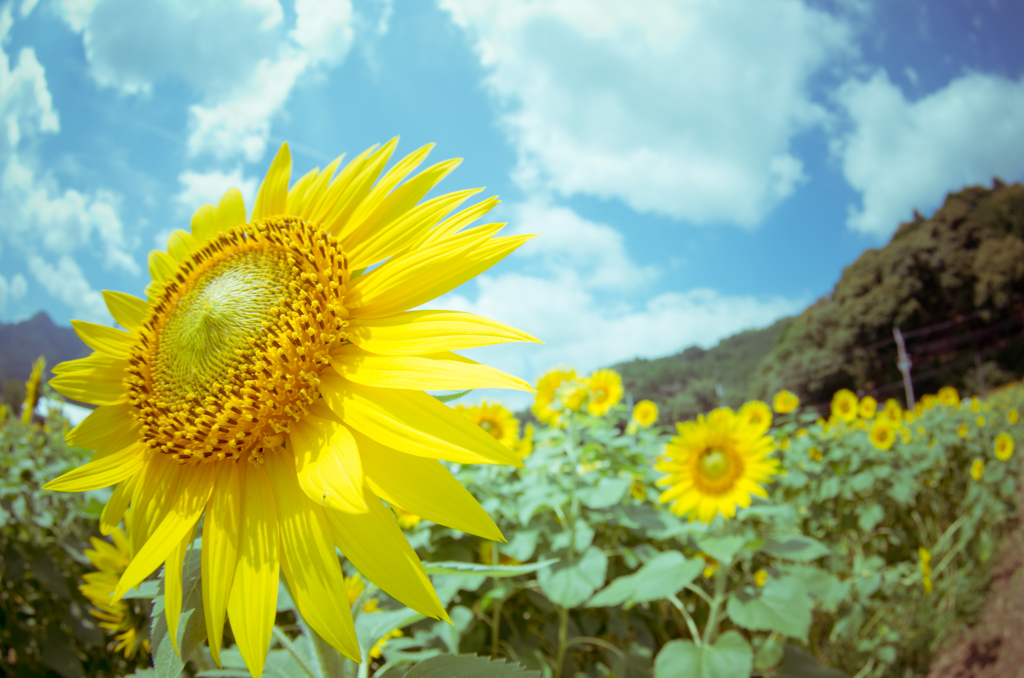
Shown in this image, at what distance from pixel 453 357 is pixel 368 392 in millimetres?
115

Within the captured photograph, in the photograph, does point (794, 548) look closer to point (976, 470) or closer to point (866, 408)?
point (976, 470)

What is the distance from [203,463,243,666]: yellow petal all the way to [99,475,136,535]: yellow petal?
220 millimetres

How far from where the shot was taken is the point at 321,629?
655 millimetres

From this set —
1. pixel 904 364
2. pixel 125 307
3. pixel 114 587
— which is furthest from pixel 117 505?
pixel 904 364

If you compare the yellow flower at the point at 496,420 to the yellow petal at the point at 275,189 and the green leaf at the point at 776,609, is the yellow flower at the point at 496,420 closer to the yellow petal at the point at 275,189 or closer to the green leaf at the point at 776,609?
the green leaf at the point at 776,609

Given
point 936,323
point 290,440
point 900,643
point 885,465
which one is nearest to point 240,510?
point 290,440

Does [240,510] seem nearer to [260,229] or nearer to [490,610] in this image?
[260,229]

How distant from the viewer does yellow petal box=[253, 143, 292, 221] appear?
99cm

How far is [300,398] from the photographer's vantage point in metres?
0.76

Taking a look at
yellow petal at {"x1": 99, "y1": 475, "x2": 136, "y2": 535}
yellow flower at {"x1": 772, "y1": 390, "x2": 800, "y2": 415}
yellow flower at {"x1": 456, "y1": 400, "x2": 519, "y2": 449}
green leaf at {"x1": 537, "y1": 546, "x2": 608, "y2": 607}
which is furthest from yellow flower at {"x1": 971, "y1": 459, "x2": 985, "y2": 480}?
yellow petal at {"x1": 99, "y1": 475, "x2": 136, "y2": 535}

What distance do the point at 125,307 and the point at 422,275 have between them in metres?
0.69

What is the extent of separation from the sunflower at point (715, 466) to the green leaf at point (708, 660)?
1.44 ft

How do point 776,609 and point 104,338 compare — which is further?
point 776,609

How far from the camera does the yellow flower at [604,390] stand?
4035 millimetres
